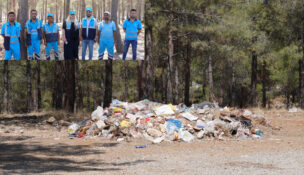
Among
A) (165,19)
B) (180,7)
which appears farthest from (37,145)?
(180,7)

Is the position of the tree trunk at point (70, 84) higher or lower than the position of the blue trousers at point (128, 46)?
lower

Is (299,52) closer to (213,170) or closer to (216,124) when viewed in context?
(216,124)

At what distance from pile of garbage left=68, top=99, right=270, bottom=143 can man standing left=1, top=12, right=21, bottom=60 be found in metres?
4.45

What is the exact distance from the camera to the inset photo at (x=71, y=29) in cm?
1734

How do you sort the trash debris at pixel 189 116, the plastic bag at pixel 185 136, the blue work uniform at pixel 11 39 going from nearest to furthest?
the plastic bag at pixel 185 136 < the trash debris at pixel 189 116 < the blue work uniform at pixel 11 39

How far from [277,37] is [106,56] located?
12.5m

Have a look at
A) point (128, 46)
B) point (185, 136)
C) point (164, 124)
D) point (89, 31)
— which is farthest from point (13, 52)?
point (185, 136)

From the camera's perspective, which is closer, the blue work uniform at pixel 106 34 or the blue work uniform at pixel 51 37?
the blue work uniform at pixel 106 34

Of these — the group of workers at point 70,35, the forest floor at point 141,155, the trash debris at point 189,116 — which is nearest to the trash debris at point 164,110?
the trash debris at point 189,116

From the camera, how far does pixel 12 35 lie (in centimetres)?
1730

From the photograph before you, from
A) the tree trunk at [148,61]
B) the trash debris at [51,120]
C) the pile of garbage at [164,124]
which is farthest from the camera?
the tree trunk at [148,61]

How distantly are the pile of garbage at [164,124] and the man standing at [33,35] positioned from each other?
3927 millimetres

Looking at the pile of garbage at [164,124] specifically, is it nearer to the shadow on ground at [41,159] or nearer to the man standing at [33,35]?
the shadow on ground at [41,159]

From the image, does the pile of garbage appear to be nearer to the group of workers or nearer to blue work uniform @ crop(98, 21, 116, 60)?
blue work uniform @ crop(98, 21, 116, 60)
